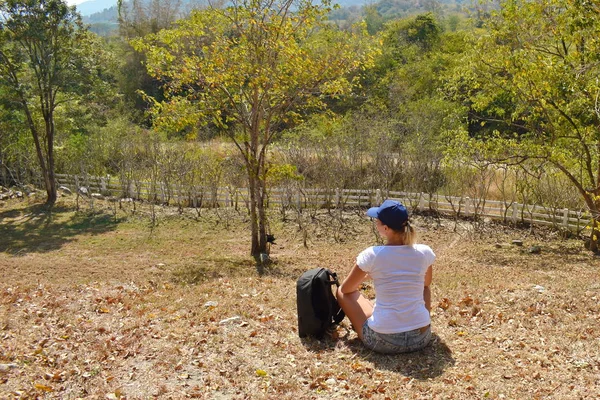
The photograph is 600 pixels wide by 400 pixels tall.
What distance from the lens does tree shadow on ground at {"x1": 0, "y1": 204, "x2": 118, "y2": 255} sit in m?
14.2

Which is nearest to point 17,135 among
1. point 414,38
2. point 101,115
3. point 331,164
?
point 101,115

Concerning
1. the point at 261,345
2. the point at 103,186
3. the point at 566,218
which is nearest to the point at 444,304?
the point at 261,345

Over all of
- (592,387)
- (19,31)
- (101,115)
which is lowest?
(592,387)

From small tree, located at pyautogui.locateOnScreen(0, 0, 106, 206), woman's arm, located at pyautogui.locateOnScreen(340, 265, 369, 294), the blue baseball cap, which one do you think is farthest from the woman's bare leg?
small tree, located at pyautogui.locateOnScreen(0, 0, 106, 206)

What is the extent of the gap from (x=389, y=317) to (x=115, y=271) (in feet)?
25.6

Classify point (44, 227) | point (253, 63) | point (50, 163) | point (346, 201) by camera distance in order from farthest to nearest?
point (50, 163) < point (346, 201) < point (44, 227) < point (253, 63)

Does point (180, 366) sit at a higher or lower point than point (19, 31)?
lower

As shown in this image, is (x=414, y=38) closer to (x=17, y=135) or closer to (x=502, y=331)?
(x=17, y=135)

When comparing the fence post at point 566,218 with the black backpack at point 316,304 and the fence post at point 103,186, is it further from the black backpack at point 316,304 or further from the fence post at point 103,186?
the fence post at point 103,186

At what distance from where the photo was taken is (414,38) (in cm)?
4125

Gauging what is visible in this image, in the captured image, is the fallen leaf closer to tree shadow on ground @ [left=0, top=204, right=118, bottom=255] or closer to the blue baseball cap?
the blue baseball cap

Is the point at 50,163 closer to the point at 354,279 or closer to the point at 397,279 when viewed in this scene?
the point at 354,279

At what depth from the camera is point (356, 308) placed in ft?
15.1

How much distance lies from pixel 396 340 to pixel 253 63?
7760 mm
